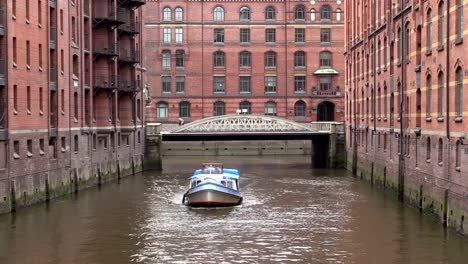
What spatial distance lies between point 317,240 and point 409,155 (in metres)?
12.0

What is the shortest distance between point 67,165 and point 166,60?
45.8 metres

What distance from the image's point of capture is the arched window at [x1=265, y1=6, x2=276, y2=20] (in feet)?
297

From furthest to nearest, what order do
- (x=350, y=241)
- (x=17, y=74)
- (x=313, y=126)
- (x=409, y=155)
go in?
(x=313, y=126) → (x=409, y=155) → (x=17, y=74) → (x=350, y=241)

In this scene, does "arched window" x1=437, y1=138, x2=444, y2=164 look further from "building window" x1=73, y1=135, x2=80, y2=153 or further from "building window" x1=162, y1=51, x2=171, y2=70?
"building window" x1=162, y1=51, x2=171, y2=70

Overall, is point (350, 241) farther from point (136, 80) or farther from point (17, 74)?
point (136, 80)

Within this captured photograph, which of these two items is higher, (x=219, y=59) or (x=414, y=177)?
(x=219, y=59)

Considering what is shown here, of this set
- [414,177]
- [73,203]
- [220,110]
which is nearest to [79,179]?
[73,203]

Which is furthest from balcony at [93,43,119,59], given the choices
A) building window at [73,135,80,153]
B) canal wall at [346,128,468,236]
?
canal wall at [346,128,468,236]

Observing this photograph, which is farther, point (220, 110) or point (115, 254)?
point (220, 110)

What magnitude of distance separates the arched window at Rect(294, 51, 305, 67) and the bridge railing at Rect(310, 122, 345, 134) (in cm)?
2201

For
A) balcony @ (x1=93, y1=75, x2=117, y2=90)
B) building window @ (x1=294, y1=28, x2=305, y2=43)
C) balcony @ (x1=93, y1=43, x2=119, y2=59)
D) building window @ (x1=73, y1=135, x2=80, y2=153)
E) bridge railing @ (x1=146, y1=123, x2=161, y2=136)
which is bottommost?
building window @ (x1=73, y1=135, x2=80, y2=153)

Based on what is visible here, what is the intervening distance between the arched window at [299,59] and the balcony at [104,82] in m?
38.5

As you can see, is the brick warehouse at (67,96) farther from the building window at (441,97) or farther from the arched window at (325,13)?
the arched window at (325,13)

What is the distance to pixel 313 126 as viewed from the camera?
68.8 m
